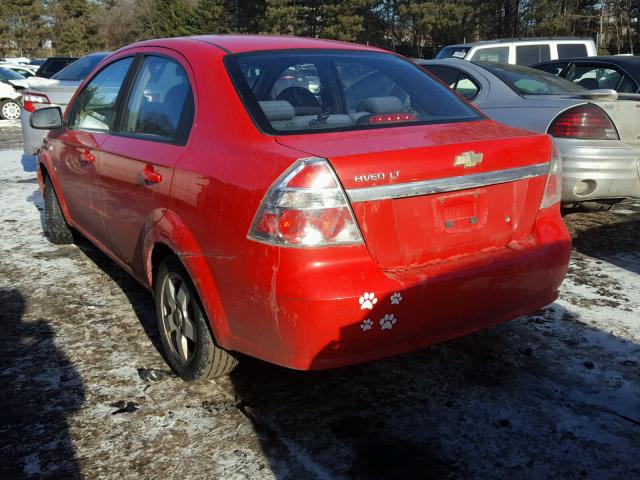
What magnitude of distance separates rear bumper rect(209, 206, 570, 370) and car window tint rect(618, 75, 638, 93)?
5.53m

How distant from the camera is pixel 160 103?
3271 mm

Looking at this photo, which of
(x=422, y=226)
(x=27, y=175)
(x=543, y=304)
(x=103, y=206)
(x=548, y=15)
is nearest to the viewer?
(x=422, y=226)

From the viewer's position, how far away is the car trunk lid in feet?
7.80

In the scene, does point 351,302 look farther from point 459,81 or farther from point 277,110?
point 459,81

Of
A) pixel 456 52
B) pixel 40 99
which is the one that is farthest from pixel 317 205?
pixel 456 52

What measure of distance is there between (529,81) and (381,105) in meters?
3.69

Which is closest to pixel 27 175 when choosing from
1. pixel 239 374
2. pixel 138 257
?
pixel 138 257

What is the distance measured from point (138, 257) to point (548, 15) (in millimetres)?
40781

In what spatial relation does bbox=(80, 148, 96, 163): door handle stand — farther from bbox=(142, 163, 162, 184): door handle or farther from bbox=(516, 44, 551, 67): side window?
bbox=(516, 44, 551, 67): side window

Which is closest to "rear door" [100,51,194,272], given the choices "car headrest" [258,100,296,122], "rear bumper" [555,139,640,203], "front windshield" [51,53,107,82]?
"car headrest" [258,100,296,122]

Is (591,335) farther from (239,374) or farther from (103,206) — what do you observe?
(103,206)

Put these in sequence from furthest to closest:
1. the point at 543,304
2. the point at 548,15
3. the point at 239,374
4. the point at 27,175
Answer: the point at 548,15, the point at 27,175, the point at 239,374, the point at 543,304

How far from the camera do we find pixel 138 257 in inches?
134

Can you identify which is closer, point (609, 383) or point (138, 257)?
point (609, 383)
